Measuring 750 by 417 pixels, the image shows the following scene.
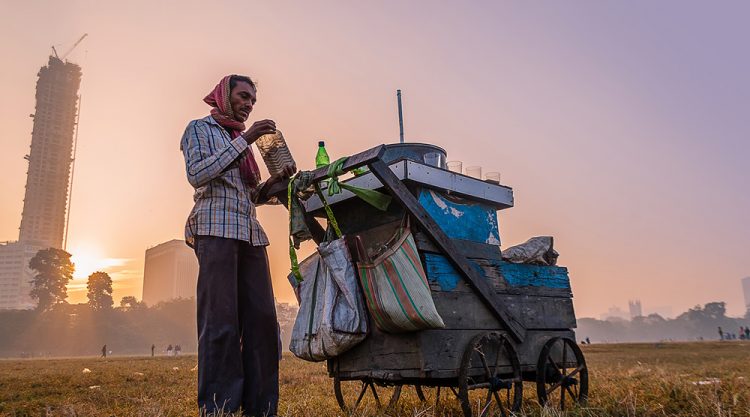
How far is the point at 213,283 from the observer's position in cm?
336

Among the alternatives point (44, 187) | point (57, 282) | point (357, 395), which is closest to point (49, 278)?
point (57, 282)

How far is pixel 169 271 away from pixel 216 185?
193135mm

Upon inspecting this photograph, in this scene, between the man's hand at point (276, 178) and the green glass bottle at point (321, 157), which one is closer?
the man's hand at point (276, 178)

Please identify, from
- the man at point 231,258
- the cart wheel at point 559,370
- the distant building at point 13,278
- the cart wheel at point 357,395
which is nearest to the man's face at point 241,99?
the man at point 231,258

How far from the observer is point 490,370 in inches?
154

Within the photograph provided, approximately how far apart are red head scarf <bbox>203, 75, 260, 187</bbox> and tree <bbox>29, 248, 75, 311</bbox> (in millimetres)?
102589

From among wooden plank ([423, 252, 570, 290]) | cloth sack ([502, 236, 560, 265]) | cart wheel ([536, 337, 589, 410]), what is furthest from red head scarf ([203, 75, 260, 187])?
cart wheel ([536, 337, 589, 410])

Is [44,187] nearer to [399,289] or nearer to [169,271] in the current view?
[169,271]

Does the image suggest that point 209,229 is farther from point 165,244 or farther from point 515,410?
point 165,244

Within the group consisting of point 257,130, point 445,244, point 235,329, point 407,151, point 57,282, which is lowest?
point 235,329

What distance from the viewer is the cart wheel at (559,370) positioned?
4.27 metres

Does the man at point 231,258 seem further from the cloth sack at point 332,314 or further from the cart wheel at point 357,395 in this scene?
the cart wheel at point 357,395

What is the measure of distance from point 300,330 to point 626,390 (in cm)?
367

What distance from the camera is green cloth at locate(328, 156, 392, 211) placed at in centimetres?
362
